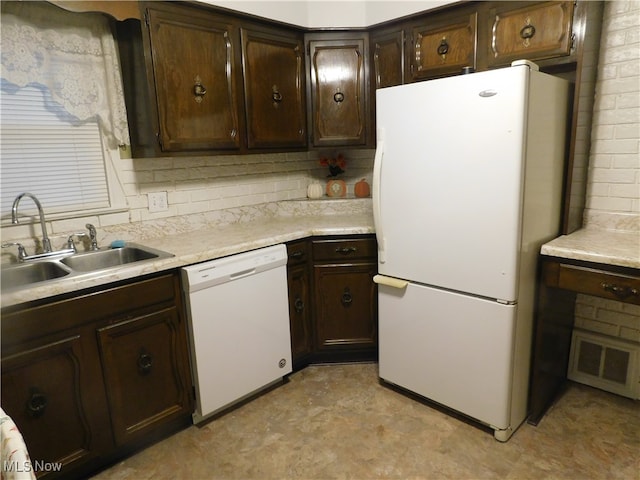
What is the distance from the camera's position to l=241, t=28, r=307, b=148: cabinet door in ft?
7.82

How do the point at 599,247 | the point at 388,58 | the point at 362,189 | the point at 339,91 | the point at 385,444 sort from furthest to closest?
the point at 362,189 < the point at 339,91 < the point at 388,58 < the point at 385,444 < the point at 599,247

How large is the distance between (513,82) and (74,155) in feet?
6.75

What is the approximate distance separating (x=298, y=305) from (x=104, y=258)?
3.54 feet

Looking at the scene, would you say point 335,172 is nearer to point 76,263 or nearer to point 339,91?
point 339,91

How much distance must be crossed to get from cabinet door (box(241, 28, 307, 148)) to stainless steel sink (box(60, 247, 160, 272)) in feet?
2.87

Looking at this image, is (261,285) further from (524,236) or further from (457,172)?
(524,236)

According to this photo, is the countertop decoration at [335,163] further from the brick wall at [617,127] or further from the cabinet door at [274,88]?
the brick wall at [617,127]

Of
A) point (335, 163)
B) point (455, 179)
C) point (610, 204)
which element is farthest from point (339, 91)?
point (610, 204)

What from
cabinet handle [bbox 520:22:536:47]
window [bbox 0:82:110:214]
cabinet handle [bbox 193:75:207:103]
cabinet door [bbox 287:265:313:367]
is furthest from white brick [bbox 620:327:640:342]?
window [bbox 0:82:110:214]

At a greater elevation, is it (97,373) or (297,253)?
(297,253)

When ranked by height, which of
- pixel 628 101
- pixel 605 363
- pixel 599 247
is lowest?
pixel 605 363

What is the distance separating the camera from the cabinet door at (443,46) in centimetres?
221

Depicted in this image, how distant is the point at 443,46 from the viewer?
231cm

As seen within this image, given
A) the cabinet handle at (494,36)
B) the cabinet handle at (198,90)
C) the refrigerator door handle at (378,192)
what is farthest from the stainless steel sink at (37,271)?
the cabinet handle at (494,36)
